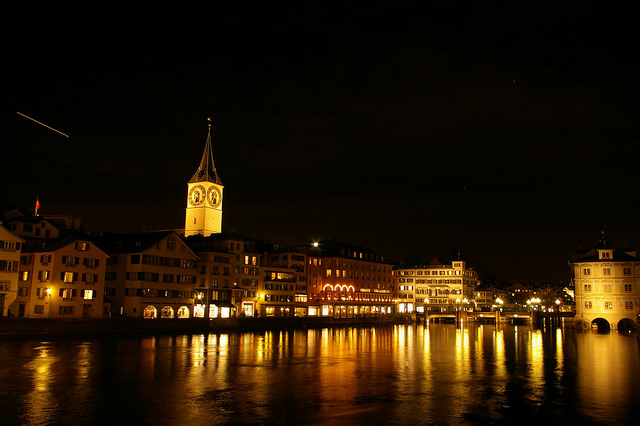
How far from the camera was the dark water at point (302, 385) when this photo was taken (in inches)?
1084

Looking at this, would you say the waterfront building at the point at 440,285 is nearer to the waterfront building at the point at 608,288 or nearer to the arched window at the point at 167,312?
the waterfront building at the point at 608,288

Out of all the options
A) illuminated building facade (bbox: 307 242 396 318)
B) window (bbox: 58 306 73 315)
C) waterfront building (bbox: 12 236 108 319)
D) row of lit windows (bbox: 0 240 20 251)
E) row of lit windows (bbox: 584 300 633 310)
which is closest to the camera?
row of lit windows (bbox: 0 240 20 251)

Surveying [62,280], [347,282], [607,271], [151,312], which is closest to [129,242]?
[151,312]

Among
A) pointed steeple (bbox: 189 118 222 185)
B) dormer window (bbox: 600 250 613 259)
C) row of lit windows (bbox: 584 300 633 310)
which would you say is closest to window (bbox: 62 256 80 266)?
pointed steeple (bbox: 189 118 222 185)

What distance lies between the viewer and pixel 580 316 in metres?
104

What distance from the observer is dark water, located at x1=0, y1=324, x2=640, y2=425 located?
2753cm

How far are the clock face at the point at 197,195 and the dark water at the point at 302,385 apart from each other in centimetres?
8045

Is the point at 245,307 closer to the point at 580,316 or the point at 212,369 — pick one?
the point at 580,316

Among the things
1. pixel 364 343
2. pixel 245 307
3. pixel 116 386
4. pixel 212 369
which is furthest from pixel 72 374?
pixel 245 307

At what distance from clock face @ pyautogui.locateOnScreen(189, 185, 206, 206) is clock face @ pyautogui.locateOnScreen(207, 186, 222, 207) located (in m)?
1.51

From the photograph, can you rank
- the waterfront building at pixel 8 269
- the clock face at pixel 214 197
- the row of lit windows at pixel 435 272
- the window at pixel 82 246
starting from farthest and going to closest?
1. the row of lit windows at pixel 435 272
2. the clock face at pixel 214 197
3. the window at pixel 82 246
4. the waterfront building at pixel 8 269

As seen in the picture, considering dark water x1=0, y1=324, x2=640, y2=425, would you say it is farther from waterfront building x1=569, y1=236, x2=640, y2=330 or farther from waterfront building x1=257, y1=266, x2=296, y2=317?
waterfront building x1=257, y1=266, x2=296, y2=317

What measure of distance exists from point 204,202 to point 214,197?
387cm

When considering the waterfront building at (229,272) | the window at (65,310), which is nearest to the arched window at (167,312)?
the waterfront building at (229,272)
